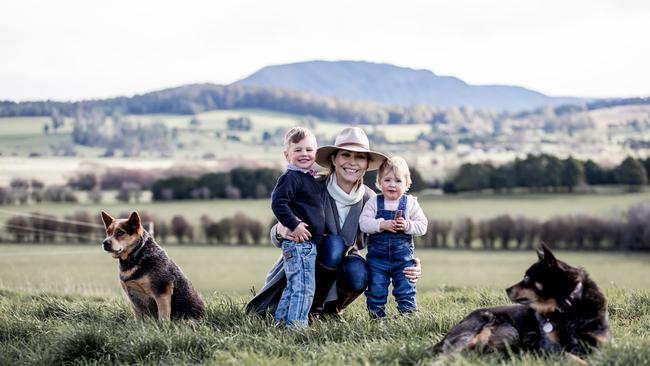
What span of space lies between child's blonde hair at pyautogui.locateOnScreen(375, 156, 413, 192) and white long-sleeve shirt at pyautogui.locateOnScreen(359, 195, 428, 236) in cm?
22

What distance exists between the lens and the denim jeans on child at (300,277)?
25.4 feet

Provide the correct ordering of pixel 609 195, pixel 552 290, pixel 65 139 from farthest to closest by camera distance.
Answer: pixel 65 139 < pixel 609 195 < pixel 552 290

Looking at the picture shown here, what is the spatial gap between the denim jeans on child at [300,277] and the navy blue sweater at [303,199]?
21 cm

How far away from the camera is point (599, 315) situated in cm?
592

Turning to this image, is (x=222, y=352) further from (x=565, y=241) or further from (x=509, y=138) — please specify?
(x=509, y=138)

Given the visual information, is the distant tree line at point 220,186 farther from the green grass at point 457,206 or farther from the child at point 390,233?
the child at point 390,233

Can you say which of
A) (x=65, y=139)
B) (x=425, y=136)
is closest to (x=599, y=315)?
(x=65, y=139)

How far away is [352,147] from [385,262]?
1361 millimetres

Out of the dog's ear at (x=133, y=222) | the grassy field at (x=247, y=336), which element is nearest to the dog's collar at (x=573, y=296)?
the grassy field at (x=247, y=336)

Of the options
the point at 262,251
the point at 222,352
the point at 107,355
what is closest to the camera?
the point at 222,352

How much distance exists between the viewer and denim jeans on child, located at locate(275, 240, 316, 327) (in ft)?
25.4

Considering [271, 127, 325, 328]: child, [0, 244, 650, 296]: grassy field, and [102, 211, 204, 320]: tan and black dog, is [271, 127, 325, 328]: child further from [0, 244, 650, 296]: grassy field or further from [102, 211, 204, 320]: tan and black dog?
[0, 244, 650, 296]: grassy field

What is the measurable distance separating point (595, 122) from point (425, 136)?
3219 centimetres

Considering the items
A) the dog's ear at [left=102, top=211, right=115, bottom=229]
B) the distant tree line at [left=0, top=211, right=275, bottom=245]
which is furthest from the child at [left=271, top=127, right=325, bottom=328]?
the distant tree line at [left=0, top=211, right=275, bottom=245]
